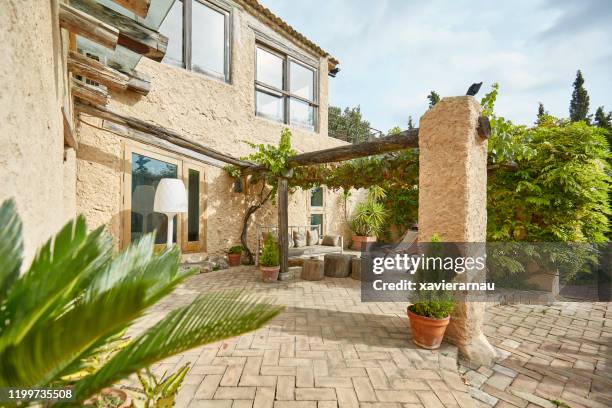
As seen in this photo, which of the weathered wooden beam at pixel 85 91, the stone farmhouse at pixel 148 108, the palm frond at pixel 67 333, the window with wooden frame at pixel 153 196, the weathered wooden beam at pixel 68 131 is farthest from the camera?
the window with wooden frame at pixel 153 196

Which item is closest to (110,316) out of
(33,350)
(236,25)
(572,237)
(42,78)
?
(33,350)

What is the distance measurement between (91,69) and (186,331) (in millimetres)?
3436

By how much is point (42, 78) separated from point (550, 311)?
6468 millimetres

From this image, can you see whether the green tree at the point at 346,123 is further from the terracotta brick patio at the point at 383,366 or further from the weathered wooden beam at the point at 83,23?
the weathered wooden beam at the point at 83,23

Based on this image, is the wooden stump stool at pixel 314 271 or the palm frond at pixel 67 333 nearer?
the palm frond at pixel 67 333

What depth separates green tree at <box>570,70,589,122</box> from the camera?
11.9 m

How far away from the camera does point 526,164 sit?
185 inches

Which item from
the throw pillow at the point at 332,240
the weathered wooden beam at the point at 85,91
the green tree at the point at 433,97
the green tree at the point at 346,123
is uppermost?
the green tree at the point at 346,123

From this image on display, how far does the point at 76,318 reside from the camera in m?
0.61

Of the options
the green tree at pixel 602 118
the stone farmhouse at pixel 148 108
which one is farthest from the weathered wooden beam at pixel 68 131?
the green tree at pixel 602 118

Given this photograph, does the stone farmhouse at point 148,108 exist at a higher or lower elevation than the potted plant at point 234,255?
higher

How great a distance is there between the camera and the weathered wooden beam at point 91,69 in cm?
271

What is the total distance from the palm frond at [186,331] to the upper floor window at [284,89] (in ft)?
24.1

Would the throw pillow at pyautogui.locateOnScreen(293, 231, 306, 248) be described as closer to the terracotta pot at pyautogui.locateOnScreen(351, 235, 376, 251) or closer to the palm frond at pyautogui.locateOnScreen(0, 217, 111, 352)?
the terracotta pot at pyautogui.locateOnScreen(351, 235, 376, 251)
